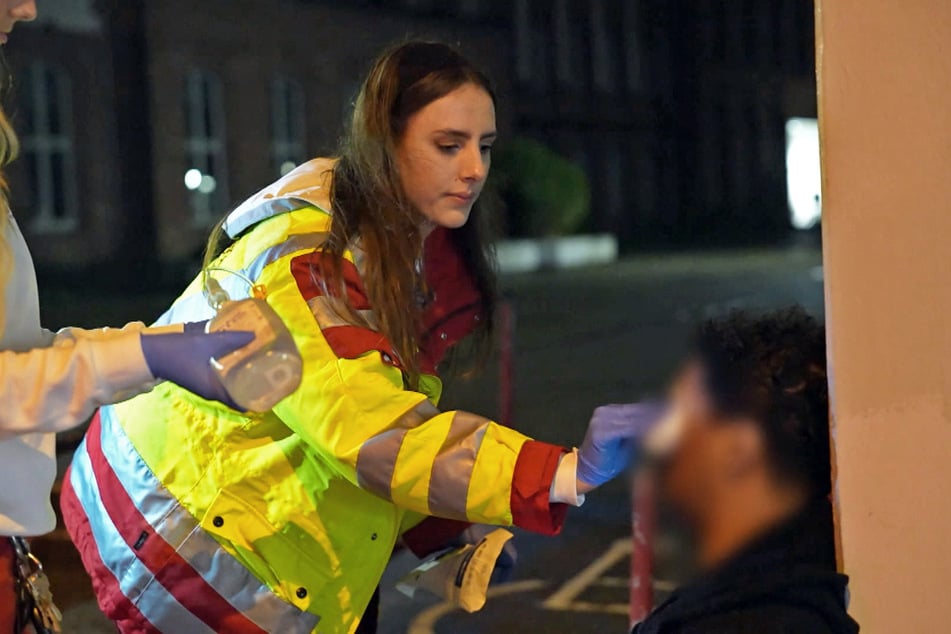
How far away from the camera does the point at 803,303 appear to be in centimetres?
189

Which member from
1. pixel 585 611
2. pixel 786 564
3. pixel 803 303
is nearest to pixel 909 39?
pixel 803 303

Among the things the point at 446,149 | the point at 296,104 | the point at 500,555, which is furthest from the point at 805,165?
the point at 296,104

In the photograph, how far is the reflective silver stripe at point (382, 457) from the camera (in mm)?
1729

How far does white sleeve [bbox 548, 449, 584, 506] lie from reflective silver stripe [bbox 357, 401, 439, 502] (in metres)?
0.21

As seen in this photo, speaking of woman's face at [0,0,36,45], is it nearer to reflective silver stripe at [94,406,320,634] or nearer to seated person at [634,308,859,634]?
reflective silver stripe at [94,406,320,634]

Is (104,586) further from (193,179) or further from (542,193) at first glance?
(193,179)

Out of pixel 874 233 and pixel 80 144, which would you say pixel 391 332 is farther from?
pixel 80 144

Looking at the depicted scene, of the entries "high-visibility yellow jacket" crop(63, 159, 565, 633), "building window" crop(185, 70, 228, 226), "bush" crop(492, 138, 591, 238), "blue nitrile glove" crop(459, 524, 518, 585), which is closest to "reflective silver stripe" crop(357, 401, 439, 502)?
"high-visibility yellow jacket" crop(63, 159, 565, 633)

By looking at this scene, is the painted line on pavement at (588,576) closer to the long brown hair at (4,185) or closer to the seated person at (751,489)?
the seated person at (751,489)

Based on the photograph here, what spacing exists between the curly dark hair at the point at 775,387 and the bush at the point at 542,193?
19277 millimetres

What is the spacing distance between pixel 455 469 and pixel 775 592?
0.44 meters

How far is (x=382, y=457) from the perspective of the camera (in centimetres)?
173

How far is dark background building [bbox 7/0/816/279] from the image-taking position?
2042cm

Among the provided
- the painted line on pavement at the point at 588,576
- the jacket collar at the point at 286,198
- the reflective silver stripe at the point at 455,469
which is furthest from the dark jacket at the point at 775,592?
the painted line on pavement at the point at 588,576
